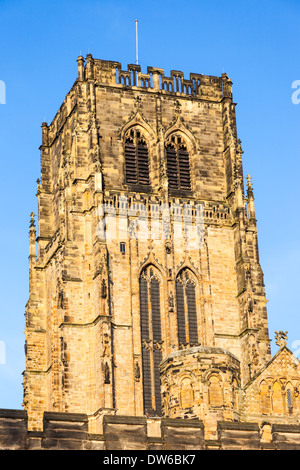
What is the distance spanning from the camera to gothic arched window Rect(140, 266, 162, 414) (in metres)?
65.9

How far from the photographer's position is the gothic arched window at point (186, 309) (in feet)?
224

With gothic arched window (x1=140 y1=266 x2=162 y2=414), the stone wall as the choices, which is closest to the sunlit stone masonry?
gothic arched window (x1=140 y1=266 x2=162 y2=414)

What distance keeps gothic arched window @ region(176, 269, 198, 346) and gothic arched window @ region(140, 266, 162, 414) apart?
1.14 meters

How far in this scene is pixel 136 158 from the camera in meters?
72.4

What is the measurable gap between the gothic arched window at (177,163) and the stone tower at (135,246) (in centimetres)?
8

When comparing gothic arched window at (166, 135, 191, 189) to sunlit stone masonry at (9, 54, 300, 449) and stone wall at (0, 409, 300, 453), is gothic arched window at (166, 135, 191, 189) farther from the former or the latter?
stone wall at (0, 409, 300, 453)

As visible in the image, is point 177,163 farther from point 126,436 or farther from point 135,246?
point 126,436

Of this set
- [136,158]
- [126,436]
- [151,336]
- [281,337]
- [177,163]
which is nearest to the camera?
[126,436]

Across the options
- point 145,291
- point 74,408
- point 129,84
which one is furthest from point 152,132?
point 74,408

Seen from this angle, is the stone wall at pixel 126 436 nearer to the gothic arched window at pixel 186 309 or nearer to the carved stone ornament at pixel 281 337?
the carved stone ornament at pixel 281 337

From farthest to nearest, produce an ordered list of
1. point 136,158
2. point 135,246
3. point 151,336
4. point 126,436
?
point 136,158, point 135,246, point 151,336, point 126,436

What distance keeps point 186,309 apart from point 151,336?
2.65 meters

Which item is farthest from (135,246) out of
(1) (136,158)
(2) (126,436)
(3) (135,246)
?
(2) (126,436)
